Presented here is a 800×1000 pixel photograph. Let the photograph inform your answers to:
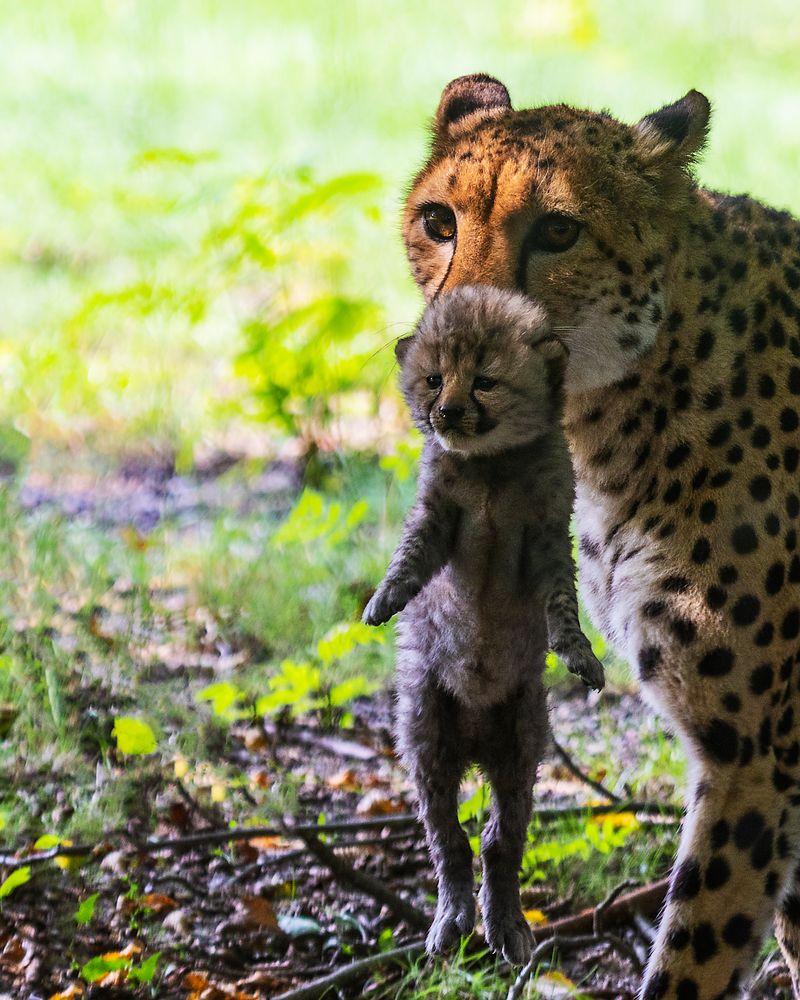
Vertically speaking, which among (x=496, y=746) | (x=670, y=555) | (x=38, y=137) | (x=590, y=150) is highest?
(x=38, y=137)

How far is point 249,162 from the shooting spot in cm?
990

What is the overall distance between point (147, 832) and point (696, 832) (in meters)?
1.89

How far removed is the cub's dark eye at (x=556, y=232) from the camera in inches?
115

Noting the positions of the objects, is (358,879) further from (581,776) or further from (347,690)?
(347,690)

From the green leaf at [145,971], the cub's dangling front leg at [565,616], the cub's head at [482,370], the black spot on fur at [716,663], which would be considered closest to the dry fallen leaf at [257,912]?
the green leaf at [145,971]

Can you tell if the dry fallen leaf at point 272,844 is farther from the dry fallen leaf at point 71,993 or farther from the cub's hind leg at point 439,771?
the cub's hind leg at point 439,771

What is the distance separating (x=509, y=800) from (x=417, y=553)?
0.46 metres

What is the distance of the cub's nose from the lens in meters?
1.90

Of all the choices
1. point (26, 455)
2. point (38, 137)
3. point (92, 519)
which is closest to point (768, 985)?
point (92, 519)

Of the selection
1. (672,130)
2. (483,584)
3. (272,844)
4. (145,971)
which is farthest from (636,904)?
(483,584)

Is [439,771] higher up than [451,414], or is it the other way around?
[451,414]

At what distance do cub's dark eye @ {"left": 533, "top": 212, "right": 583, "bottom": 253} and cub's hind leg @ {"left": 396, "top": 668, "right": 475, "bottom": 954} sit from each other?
1023 millimetres

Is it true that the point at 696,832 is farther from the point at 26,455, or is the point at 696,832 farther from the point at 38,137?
the point at 38,137

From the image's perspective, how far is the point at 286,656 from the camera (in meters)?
5.74
